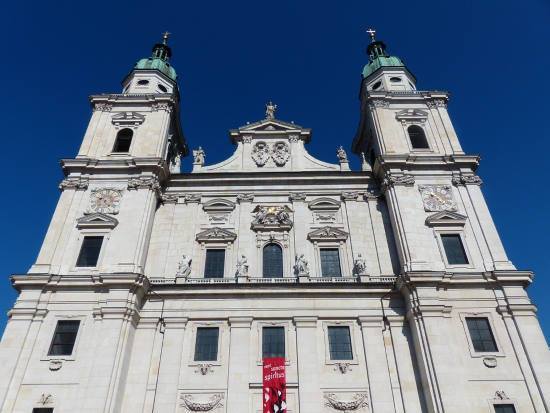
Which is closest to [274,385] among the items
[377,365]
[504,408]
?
[377,365]

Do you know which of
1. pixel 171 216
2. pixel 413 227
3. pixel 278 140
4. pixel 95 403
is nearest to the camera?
pixel 95 403

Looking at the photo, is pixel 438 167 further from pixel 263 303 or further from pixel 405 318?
pixel 263 303

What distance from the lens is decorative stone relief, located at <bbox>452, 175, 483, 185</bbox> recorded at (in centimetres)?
2808

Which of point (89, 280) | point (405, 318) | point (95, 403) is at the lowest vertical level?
point (95, 403)

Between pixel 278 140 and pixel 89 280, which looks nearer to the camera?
pixel 89 280

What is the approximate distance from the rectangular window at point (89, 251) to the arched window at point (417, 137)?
21.2 meters

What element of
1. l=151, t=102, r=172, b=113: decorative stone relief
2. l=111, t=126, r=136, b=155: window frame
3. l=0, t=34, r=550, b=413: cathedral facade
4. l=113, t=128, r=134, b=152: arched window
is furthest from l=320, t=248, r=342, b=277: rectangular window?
l=151, t=102, r=172, b=113: decorative stone relief

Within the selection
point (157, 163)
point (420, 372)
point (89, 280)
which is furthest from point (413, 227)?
point (89, 280)

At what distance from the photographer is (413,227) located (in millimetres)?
25641

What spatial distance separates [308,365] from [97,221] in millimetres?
14001

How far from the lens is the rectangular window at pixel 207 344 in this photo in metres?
22.3

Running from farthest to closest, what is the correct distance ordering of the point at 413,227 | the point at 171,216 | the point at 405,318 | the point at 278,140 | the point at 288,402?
1. the point at 278,140
2. the point at 171,216
3. the point at 413,227
4. the point at 405,318
5. the point at 288,402

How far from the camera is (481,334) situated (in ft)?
72.7

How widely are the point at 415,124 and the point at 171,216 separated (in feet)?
58.5
